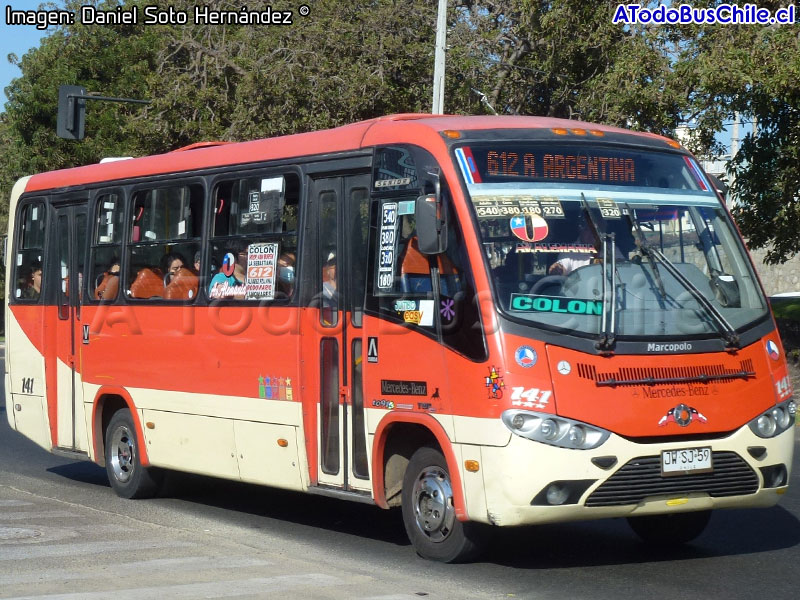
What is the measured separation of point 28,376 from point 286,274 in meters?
4.90

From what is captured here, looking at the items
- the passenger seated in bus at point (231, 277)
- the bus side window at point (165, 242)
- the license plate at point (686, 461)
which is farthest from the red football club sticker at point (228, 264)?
the license plate at point (686, 461)

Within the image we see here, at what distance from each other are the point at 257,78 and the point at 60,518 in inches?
723

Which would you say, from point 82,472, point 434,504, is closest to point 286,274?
point 434,504

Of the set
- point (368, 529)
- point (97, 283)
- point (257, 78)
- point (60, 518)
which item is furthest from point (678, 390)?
point (257, 78)

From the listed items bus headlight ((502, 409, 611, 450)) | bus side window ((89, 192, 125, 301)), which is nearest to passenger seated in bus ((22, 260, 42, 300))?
bus side window ((89, 192, 125, 301))

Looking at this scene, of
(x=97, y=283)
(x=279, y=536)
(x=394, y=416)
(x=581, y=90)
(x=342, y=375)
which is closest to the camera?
(x=394, y=416)

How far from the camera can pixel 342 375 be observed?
9.41 metres

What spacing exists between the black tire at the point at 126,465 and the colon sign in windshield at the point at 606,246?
5133 millimetres

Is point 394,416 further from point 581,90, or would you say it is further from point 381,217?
point 581,90

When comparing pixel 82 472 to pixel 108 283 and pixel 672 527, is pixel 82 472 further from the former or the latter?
pixel 672 527

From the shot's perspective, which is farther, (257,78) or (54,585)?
(257,78)

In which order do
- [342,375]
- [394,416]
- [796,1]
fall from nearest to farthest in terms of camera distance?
1. [394,416]
2. [342,375]
3. [796,1]

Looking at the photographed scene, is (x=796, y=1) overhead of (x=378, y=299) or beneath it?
overhead

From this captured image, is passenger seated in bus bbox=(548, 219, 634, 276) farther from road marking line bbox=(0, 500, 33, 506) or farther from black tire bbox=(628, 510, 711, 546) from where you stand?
road marking line bbox=(0, 500, 33, 506)
